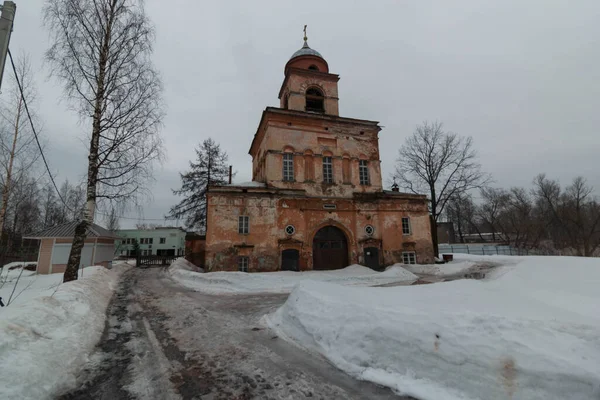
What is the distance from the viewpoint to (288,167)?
19656 mm

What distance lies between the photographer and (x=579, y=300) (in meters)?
5.18

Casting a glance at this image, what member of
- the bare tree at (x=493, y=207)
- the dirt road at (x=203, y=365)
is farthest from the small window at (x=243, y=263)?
the bare tree at (x=493, y=207)

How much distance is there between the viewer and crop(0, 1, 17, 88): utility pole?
4.87 meters

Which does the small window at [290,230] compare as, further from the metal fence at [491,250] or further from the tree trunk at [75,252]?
the metal fence at [491,250]

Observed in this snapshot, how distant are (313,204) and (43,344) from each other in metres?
15.4

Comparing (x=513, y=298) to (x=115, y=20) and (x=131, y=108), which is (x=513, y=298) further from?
(x=115, y=20)

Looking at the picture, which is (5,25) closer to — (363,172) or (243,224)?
(243,224)

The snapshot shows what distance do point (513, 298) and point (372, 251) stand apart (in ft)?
45.7

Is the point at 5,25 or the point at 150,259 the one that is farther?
the point at 150,259

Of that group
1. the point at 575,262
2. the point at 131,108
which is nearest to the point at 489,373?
the point at 575,262

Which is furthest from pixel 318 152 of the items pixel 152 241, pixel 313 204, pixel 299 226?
pixel 152 241

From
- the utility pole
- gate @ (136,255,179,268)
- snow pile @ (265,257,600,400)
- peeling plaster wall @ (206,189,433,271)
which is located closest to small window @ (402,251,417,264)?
peeling plaster wall @ (206,189,433,271)

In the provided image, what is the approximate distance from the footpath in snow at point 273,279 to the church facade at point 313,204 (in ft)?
5.09

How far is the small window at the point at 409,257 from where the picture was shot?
19844 millimetres
